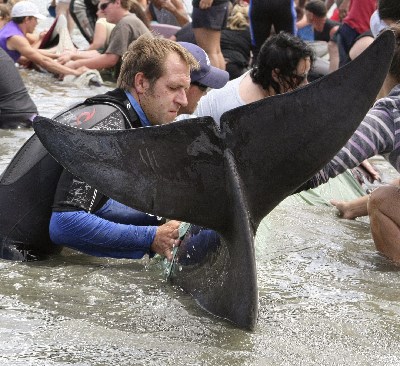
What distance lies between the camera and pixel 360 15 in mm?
12547

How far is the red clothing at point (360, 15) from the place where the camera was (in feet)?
41.0

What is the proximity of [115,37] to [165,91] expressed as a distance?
8.22 meters

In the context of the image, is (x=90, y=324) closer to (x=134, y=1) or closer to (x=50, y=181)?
(x=50, y=181)

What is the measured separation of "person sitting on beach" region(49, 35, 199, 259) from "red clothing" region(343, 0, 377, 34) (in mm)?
7854

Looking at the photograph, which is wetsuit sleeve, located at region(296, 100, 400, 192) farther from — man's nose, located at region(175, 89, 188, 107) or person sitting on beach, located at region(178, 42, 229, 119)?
person sitting on beach, located at region(178, 42, 229, 119)

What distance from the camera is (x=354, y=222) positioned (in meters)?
6.47

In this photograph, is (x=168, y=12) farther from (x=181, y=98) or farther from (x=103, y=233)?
(x=103, y=233)

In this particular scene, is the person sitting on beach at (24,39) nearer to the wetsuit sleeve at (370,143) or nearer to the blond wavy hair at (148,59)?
the blond wavy hair at (148,59)

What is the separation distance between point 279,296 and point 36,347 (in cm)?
134

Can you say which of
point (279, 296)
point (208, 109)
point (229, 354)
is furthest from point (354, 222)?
point (229, 354)

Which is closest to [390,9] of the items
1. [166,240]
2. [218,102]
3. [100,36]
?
[218,102]

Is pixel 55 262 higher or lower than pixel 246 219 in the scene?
lower

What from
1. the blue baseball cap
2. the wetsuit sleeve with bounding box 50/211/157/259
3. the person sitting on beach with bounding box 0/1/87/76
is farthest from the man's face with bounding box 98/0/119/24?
the wetsuit sleeve with bounding box 50/211/157/259

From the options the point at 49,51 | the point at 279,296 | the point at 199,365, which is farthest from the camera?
the point at 49,51
